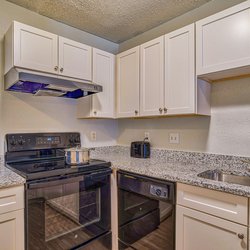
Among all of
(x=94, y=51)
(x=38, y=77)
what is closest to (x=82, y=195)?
(x=38, y=77)

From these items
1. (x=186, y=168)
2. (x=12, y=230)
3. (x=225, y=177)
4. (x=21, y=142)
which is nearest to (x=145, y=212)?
(x=186, y=168)

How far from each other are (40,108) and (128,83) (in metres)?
0.99

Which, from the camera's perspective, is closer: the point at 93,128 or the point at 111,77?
the point at 111,77

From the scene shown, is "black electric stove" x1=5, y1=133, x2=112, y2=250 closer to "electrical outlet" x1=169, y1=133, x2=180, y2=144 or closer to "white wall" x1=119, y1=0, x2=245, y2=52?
"electrical outlet" x1=169, y1=133, x2=180, y2=144

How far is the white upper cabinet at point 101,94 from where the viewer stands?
87.1 inches

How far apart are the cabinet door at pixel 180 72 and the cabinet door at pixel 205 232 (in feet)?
2.70

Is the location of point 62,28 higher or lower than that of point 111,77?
higher

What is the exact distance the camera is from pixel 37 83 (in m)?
1.76

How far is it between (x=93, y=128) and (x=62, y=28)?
47.8 inches

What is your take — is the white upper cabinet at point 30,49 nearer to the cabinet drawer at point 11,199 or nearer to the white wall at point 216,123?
the cabinet drawer at point 11,199

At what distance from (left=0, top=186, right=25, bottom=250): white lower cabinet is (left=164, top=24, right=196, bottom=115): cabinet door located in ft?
4.55

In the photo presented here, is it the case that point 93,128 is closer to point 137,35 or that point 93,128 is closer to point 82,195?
point 82,195

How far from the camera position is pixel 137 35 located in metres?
2.57

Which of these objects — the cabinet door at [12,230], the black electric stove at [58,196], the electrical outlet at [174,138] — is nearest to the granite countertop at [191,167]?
the electrical outlet at [174,138]
